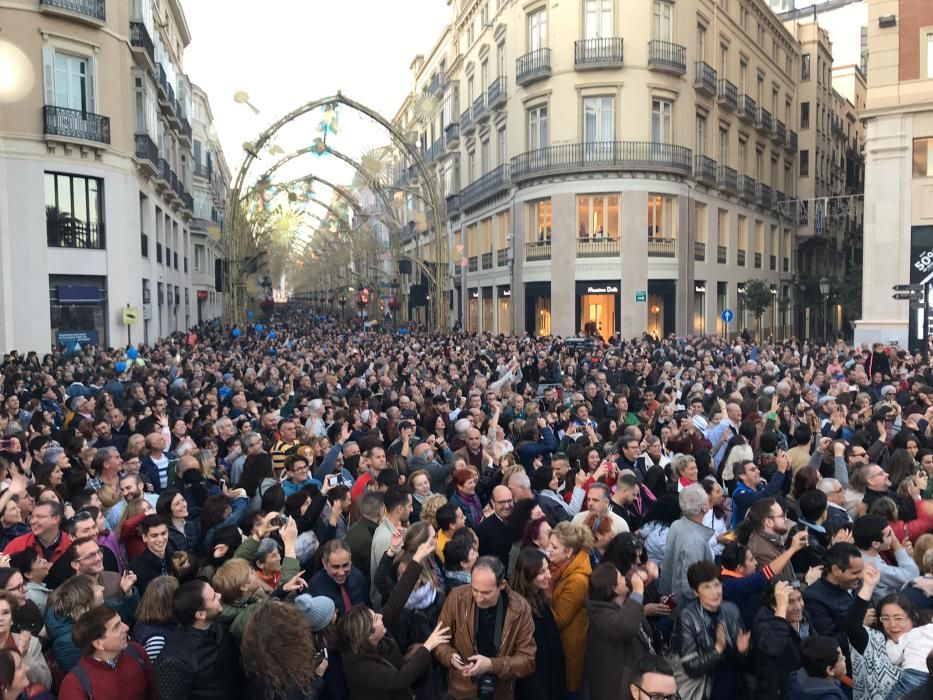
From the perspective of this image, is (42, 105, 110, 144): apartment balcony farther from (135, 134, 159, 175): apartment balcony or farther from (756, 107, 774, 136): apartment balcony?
(756, 107, 774, 136): apartment balcony

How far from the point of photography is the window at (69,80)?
82.2 ft

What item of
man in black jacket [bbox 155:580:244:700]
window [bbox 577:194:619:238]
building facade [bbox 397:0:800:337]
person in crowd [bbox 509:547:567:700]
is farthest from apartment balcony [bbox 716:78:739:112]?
man in black jacket [bbox 155:580:244:700]

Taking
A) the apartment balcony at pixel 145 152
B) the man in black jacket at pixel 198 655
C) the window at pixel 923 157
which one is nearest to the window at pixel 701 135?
the window at pixel 923 157

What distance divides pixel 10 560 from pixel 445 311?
30072 millimetres

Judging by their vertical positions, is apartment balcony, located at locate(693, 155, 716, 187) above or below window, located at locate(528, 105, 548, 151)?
below

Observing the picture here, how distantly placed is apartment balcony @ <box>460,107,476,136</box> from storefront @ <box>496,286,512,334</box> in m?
10.0

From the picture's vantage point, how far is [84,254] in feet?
87.5

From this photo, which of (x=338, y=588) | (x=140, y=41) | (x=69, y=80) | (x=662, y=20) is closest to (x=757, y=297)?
(x=662, y=20)

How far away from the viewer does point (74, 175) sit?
26250 millimetres

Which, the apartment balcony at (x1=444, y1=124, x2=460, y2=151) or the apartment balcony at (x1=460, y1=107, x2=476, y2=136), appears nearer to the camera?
the apartment balcony at (x1=460, y1=107, x2=476, y2=136)

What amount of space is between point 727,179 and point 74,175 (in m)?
29.6

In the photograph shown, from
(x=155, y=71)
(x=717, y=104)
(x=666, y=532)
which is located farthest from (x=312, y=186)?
(x=666, y=532)

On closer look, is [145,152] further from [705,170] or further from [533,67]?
[705,170]

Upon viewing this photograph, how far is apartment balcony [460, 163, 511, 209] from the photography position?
3969cm
